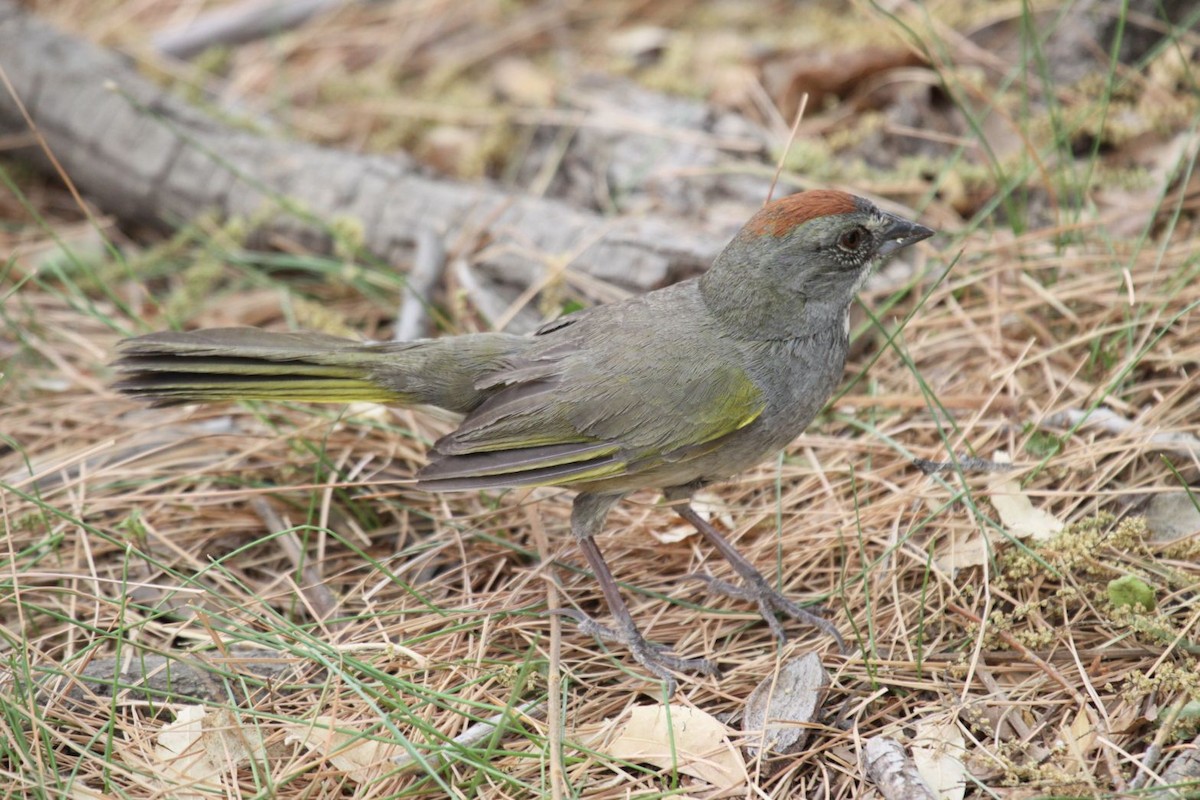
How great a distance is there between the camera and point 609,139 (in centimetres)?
569

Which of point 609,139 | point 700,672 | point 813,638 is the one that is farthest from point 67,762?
point 609,139

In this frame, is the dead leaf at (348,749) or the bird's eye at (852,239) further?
the bird's eye at (852,239)

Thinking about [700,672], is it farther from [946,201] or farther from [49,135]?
[49,135]

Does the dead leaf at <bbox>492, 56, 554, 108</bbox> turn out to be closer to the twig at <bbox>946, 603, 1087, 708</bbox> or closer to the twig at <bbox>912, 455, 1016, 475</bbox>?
the twig at <bbox>912, 455, 1016, 475</bbox>

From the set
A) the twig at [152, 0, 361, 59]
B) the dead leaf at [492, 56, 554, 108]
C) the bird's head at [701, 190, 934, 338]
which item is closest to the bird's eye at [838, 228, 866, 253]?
the bird's head at [701, 190, 934, 338]

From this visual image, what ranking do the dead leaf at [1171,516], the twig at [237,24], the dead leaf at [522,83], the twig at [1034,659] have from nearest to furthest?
1. the twig at [1034,659]
2. the dead leaf at [1171,516]
3. the dead leaf at [522,83]
4. the twig at [237,24]

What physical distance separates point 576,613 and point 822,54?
3685mm

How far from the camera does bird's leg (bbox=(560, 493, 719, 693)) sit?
3.46 meters

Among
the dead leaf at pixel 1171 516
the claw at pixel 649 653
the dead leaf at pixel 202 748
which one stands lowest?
the claw at pixel 649 653

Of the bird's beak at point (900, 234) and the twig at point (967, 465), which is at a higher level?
the bird's beak at point (900, 234)

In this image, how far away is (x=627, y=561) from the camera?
4023 millimetres

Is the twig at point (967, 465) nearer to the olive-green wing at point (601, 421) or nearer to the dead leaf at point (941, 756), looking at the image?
the olive-green wing at point (601, 421)

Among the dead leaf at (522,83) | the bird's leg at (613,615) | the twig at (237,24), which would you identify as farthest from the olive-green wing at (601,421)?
the twig at (237,24)

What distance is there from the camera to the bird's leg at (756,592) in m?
3.48
